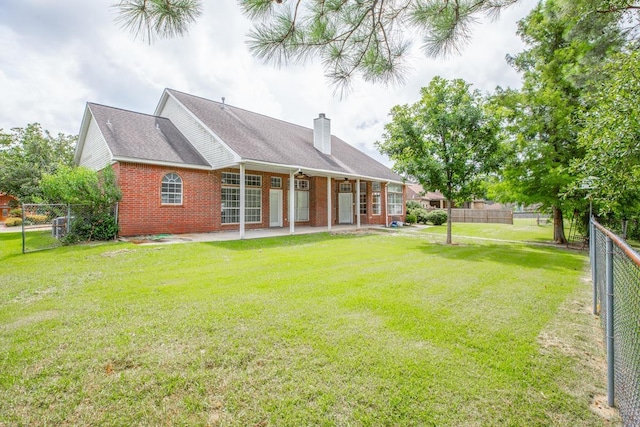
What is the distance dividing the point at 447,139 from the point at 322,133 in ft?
30.5

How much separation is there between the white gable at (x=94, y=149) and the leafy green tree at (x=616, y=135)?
14502mm

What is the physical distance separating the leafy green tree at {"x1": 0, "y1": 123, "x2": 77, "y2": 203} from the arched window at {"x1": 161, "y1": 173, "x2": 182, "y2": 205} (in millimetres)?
8477

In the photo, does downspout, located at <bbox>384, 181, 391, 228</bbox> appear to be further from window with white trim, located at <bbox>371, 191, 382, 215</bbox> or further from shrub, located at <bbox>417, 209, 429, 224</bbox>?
shrub, located at <bbox>417, 209, 429, 224</bbox>

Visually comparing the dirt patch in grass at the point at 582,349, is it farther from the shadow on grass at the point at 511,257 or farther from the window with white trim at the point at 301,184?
the window with white trim at the point at 301,184

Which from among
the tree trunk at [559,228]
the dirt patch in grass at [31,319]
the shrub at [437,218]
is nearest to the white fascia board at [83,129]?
the dirt patch in grass at [31,319]

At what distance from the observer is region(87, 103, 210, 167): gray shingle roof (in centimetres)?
1135

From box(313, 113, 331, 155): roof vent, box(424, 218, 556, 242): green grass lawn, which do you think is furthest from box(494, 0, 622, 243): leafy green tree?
box(313, 113, 331, 155): roof vent

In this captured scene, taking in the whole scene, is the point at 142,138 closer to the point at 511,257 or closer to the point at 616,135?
the point at 511,257

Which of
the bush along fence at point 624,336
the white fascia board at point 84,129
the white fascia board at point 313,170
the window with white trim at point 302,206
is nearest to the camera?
the bush along fence at point 624,336

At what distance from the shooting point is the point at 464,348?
313cm

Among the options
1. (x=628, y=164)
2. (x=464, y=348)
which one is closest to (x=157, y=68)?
(x=464, y=348)

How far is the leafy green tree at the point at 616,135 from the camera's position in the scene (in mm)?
4688

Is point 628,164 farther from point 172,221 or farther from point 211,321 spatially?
point 172,221

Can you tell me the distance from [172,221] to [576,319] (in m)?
12.6
